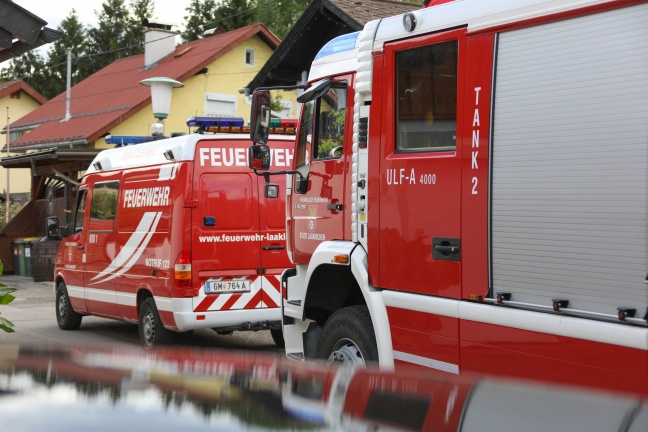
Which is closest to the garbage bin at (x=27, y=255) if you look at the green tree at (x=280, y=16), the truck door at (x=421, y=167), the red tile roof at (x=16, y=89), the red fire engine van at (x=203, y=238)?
the red fire engine van at (x=203, y=238)

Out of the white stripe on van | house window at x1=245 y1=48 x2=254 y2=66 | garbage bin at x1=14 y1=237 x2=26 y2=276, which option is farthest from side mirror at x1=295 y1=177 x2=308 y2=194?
house window at x1=245 y1=48 x2=254 y2=66

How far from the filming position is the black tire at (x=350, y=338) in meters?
6.61

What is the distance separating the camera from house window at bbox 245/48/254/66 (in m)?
36.6

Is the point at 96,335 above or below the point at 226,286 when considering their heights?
below

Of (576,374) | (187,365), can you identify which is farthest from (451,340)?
(187,365)

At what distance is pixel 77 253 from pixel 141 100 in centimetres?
1939

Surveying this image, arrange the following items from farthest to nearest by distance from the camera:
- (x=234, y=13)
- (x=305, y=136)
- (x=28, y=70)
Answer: (x=28, y=70) < (x=234, y=13) < (x=305, y=136)

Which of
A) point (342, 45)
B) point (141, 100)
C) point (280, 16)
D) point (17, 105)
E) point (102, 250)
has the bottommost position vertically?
point (102, 250)

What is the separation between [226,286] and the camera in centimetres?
1105

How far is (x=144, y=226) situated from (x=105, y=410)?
9.47m

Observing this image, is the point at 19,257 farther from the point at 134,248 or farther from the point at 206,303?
the point at 206,303

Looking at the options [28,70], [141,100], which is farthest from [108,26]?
[141,100]

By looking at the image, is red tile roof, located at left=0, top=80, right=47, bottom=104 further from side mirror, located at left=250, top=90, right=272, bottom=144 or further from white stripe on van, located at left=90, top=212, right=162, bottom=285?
side mirror, located at left=250, top=90, right=272, bottom=144

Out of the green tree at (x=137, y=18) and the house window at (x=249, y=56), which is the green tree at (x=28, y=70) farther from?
the house window at (x=249, y=56)
